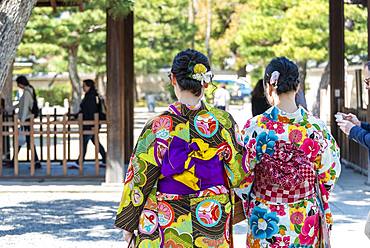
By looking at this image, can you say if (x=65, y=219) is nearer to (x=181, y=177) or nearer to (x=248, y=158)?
(x=248, y=158)

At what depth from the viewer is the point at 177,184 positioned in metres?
4.20

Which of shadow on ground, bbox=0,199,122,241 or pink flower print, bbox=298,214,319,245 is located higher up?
pink flower print, bbox=298,214,319,245

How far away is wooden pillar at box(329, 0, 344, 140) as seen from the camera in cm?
1465

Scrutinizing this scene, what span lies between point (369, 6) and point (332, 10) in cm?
287

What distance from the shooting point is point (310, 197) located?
4.56 metres

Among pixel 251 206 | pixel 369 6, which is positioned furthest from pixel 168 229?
pixel 369 6

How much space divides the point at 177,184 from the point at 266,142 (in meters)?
0.64

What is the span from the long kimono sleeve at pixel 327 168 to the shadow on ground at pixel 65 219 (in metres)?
4.03

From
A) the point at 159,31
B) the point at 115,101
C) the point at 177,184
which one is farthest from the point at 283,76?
the point at 159,31

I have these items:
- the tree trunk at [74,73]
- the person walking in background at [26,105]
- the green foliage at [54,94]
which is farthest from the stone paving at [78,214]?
the green foliage at [54,94]

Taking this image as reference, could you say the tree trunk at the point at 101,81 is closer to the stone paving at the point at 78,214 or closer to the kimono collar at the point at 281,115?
the stone paving at the point at 78,214

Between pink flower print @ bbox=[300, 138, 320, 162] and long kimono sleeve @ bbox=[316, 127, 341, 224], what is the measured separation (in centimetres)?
5

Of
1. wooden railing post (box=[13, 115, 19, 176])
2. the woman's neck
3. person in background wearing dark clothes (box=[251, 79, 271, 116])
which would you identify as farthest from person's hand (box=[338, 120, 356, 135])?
wooden railing post (box=[13, 115, 19, 176])

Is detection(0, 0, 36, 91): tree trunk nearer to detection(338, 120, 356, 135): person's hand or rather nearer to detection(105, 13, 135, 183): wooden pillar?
detection(338, 120, 356, 135): person's hand
